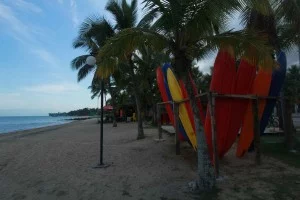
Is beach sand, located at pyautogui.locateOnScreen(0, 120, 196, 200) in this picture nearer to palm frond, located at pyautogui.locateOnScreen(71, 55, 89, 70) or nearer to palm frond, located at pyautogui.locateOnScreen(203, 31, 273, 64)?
palm frond, located at pyautogui.locateOnScreen(203, 31, 273, 64)

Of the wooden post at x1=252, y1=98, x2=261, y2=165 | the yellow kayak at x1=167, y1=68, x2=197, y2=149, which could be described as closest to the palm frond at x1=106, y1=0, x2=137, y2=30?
the yellow kayak at x1=167, y1=68, x2=197, y2=149

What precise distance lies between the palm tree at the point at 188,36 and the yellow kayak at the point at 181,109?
11.4 feet

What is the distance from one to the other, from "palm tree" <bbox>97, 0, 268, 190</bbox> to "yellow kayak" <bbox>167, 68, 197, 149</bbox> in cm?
347

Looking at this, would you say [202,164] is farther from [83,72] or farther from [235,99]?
[83,72]

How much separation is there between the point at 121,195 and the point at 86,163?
12.4ft

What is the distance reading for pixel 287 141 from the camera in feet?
36.1

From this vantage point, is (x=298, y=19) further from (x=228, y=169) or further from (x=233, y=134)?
(x=228, y=169)

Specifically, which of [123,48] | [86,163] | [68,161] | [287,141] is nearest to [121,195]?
[123,48]

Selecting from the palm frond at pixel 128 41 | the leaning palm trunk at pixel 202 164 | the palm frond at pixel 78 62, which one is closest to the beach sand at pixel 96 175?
the leaning palm trunk at pixel 202 164

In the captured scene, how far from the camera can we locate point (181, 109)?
10.9 metres

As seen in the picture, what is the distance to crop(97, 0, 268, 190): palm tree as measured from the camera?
5922 mm

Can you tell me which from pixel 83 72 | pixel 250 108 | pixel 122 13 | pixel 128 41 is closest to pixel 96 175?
pixel 128 41

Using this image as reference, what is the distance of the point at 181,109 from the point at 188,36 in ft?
16.0

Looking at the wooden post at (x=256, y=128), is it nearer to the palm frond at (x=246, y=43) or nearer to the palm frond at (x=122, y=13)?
the palm frond at (x=246, y=43)
